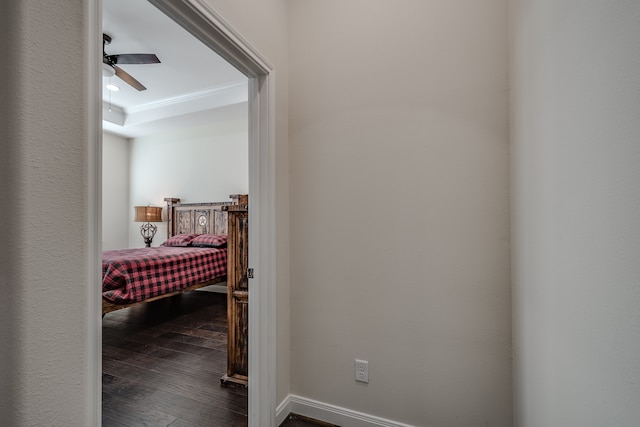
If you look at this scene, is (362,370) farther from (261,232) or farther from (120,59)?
(120,59)

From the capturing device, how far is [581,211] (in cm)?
64

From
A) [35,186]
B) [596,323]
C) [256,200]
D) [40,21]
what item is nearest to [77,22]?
[40,21]

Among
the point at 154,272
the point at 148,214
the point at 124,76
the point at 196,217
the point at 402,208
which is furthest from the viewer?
the point at 148,214

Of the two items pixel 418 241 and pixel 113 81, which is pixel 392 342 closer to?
pixel 418 241

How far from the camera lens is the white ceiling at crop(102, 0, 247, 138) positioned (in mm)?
2686

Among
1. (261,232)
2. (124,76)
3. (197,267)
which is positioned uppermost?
(124,76)

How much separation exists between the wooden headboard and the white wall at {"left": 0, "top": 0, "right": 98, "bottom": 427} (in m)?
3.96

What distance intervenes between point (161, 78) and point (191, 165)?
1.61 metres

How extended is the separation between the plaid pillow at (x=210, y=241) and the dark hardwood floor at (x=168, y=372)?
101 cm

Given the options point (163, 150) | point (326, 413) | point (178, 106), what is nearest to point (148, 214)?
point (163, 150)

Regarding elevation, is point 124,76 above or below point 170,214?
above

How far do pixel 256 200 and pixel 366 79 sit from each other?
2.91ft

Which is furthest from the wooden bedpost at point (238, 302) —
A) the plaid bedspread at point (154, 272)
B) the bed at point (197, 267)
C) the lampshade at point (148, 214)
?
the lampshade at point (148, 214)

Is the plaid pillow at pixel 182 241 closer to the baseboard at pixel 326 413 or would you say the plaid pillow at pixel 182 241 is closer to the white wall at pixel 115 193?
the white wall at pixel 115 193
